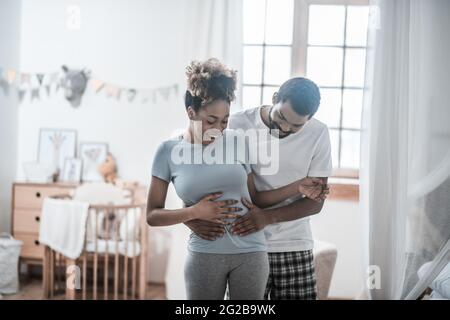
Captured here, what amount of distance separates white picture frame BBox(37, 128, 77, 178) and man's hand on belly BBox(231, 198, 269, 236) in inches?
85.2

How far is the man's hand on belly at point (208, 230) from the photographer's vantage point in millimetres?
1265

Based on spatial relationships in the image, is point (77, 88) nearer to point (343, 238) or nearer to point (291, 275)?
point (343, 238)

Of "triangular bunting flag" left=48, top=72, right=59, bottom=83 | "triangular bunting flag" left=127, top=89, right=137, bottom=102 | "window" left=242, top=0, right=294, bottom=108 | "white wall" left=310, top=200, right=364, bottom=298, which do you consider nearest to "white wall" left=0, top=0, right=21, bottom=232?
"triangular bunting flag" left=48, top=72, right=59, bottom=83

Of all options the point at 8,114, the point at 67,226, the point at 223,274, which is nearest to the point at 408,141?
the point at 223,274

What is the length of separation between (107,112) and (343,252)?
5.04 feet

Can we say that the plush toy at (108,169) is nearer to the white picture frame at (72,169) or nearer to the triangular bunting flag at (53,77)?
the white picture frame at (72,169)

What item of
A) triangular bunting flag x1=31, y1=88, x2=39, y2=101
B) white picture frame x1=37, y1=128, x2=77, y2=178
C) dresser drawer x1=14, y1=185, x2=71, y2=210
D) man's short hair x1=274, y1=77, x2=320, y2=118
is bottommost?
dresser drawer x1=14, y1=185, x2=71, y2=210

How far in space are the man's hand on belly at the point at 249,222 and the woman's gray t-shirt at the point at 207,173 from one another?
1cm

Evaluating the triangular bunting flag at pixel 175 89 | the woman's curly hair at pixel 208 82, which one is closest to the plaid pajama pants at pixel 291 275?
the woman's curly hair at pixel 208 82

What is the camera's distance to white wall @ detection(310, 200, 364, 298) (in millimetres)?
2820

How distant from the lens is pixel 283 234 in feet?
4.70

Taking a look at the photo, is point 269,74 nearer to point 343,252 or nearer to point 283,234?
point 343,252

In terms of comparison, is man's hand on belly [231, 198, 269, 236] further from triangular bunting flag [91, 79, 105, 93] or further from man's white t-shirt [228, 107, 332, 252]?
triangular bunting flag [91, 79, 105, 93]
